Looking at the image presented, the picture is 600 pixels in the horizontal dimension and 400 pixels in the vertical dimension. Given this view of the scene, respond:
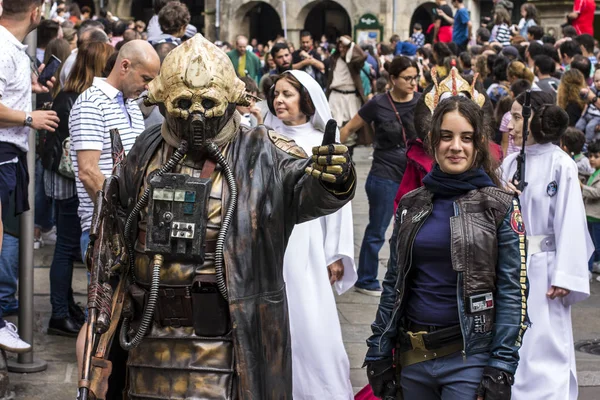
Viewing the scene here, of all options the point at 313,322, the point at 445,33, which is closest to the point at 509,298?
the point at 313,322

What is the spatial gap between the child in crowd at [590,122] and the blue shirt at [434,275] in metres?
6.20

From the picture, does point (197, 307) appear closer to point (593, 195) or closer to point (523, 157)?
point (523, 157)

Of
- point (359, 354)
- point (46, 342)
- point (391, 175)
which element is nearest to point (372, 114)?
point (391, 175)

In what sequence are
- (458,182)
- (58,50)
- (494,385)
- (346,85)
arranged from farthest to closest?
(346,85) → (58,50) → (458,182) → (494,385)

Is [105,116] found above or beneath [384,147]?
above

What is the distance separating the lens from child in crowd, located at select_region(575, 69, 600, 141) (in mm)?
10016

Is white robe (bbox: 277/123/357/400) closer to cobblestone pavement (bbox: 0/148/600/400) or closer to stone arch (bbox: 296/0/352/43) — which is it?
cobblestone pavement (bbox: 0/148/600/400)

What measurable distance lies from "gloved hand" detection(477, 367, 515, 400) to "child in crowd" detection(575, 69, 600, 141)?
6434mm

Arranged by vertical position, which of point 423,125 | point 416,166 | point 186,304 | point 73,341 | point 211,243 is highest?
point 423,125

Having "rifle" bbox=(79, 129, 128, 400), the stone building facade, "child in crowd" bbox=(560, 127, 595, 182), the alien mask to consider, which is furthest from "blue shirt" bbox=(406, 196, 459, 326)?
the stone building facade

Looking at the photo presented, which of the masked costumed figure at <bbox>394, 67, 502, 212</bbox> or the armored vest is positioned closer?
the armored vest

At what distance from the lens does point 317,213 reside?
12.5ft

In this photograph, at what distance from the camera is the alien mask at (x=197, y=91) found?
379 centimetres

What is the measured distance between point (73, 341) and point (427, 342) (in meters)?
3.59
